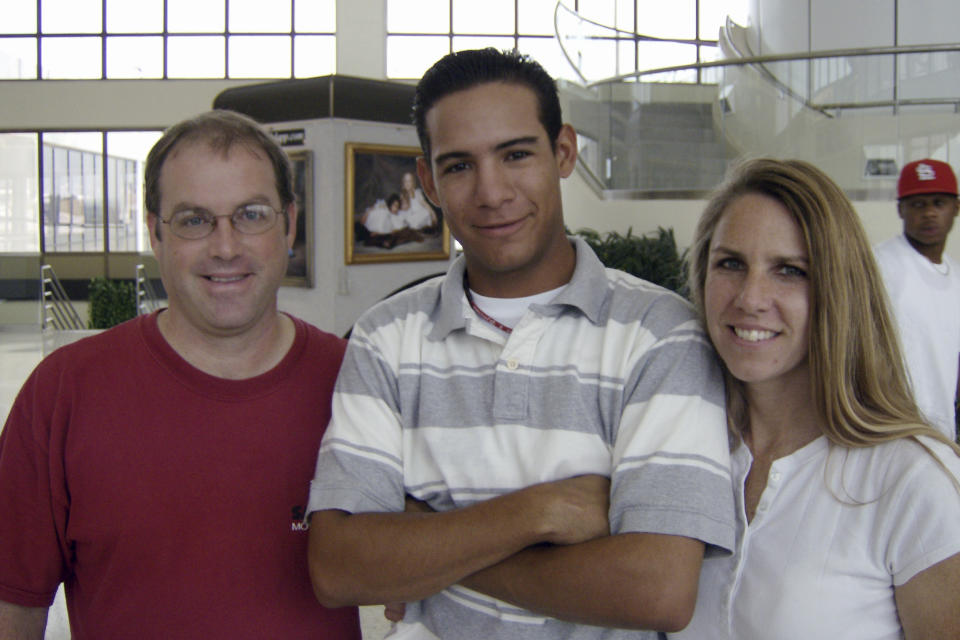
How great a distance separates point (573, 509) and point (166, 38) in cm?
1799

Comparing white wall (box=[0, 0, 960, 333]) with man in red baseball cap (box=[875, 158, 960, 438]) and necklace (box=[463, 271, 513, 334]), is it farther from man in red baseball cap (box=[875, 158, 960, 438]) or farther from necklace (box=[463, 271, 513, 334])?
necklace (box=[463, 271, 513, 334])

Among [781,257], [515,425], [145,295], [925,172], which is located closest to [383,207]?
[925,172]

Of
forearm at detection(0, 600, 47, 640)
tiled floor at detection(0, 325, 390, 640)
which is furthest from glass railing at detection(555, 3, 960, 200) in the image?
forearm at detection(0, 600, 47, 640)

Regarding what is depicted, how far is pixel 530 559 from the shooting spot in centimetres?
152

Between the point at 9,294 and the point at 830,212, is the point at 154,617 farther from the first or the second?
the point at 9,294

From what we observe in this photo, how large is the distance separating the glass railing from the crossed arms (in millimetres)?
7639

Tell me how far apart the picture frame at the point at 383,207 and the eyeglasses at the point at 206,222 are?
4142 millimetres

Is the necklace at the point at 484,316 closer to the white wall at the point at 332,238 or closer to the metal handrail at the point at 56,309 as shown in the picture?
the white wall at the point at 332,238

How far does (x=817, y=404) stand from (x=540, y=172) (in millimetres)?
702

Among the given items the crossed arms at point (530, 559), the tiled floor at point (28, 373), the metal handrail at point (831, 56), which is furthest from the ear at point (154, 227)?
the metal handrail at point (831, 56)

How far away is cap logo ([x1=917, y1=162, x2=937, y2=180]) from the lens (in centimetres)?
433

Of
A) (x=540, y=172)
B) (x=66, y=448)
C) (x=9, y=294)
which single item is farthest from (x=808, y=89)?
(x=9, y=294)

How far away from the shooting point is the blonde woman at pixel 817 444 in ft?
4.58

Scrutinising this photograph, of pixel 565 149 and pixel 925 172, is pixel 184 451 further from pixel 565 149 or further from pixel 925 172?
pixel 925 172
